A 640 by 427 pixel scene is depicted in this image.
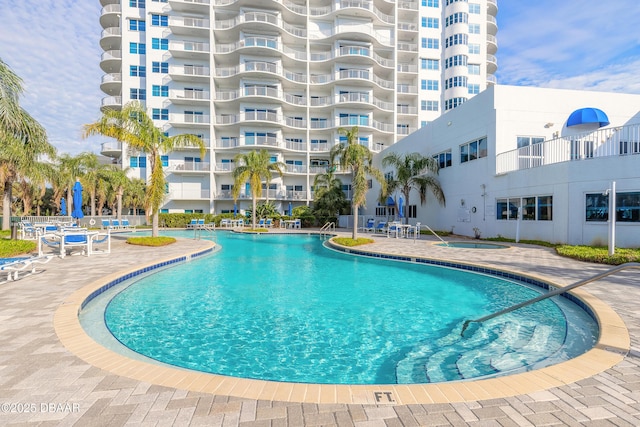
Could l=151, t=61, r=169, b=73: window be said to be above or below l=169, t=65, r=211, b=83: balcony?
above

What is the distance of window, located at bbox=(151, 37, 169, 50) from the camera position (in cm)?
3372

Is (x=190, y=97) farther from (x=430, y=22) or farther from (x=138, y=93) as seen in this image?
(x=430, y=22)

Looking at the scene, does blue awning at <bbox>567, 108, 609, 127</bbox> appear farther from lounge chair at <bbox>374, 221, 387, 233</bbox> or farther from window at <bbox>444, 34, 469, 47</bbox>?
window at <bbox>444, 34, 469, 47</bbox>

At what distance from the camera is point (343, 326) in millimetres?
5266

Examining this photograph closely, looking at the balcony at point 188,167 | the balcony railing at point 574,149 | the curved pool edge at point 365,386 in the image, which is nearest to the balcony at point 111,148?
the balcony at point 188,167

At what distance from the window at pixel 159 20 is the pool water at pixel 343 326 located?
36091 mm

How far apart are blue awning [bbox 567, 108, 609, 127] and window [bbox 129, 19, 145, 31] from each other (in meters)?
41.0

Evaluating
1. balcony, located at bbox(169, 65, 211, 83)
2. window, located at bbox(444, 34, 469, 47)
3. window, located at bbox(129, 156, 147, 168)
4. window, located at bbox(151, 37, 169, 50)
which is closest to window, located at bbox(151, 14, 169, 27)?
window, located at bbox(151, 37, 169, 50)

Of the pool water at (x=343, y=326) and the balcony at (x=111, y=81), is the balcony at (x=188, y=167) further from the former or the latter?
the pool water at (x=343, y=326)

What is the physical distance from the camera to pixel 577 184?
12742mm

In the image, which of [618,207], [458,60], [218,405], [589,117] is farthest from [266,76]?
[218,405]

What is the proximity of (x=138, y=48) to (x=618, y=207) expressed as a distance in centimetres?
4284

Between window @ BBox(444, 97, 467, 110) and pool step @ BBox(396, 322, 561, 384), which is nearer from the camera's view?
pool step @ BBox(396, 322, 561, 384)

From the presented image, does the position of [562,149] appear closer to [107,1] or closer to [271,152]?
[271,152]
